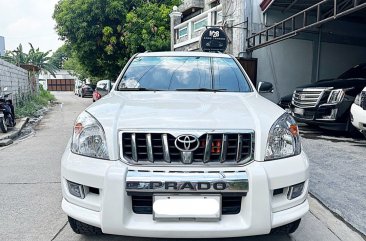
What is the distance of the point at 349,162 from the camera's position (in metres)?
4.99

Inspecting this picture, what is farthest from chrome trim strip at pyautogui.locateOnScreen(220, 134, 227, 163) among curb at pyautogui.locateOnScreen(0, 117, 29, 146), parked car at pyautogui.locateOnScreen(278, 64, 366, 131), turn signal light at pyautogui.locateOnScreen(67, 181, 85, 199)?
curb at pyautogui.locateOnScreen(0, 117, 29, 146)

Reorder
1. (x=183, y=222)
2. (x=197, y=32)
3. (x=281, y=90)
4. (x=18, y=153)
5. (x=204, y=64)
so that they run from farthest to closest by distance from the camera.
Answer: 1. (x=197, y=32)
2. (x=281, y=90)
3. (x=18, y=153)
4. (x=204, y=64)
5. (x=183, y=222)

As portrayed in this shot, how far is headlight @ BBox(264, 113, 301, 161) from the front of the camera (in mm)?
2277

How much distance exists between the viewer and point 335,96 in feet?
23.7

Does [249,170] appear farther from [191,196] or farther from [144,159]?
[144,159]

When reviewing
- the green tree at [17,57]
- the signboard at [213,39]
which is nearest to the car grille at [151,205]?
the signboard at [213,39]

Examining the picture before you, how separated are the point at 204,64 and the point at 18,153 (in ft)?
13.9

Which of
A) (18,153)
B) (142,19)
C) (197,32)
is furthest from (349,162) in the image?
(142,19)

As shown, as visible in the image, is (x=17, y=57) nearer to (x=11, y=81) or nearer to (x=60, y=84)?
(x=11, y=81)

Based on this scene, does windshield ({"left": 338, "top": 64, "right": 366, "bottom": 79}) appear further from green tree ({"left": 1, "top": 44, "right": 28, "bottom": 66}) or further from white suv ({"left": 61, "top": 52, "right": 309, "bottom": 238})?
green tree ({"left": 1, "top": 44, "right": 28, "bottom": 66})

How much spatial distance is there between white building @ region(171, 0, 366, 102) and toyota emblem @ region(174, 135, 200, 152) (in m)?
9.40

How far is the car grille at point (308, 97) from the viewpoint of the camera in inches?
297

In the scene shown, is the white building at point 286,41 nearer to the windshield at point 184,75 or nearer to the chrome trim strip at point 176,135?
the windshield at point 184,75

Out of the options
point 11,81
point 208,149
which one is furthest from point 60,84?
point 208,149
